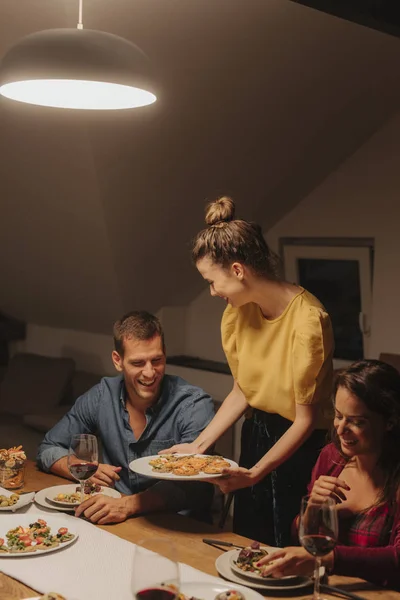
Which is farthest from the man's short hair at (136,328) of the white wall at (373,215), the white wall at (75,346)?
the white wall at (75,346)

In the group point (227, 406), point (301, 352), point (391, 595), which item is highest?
point (301, 352)

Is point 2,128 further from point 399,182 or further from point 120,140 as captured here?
point 399,182

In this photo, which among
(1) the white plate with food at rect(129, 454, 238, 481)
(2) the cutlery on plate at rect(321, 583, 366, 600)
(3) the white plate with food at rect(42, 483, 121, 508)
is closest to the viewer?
(2) the cutlery on plate at rect(321, 583, 366, 600)

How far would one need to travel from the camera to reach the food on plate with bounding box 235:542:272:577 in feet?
6.08

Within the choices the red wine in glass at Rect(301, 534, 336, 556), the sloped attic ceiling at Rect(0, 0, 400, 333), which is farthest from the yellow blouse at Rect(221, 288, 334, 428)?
the sloped attic ceiling at Rect(0, 0, 400, 333)

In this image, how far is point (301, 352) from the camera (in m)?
2.54

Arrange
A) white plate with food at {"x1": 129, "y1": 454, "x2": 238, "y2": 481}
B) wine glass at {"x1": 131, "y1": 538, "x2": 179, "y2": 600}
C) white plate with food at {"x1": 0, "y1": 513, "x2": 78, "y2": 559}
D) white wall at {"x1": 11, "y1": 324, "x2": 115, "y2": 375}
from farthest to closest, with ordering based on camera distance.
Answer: white wall at {"x1": 11, "y1": 324, "x2": 115, "y2": 375} → white plate with food at {"x1": 129, "y1": 454, "x2": 238, "y2": 481} → white plate with food at {"x1": 0, "y1": 513, "x2": 78, "y2": 559} → wine glass at {"x1": 131, "y1": 538, "x2": 179, "y2": 600}

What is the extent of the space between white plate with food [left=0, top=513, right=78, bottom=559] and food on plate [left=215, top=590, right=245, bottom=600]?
1.59ft

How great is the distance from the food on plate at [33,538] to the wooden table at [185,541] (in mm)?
127

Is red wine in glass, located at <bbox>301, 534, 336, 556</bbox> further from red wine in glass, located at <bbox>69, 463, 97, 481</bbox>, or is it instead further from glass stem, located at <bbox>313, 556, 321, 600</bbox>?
red wine in glass, located at <bbox>69, 463, 97, 481</bbox>

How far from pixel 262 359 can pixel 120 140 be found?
1.50m

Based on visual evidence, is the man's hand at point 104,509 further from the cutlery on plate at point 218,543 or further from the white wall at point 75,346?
the white wall at point 75,346

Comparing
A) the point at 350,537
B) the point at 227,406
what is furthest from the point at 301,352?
the point at 350,537

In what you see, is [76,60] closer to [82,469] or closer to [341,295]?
[82,469]
